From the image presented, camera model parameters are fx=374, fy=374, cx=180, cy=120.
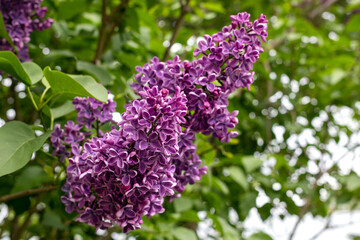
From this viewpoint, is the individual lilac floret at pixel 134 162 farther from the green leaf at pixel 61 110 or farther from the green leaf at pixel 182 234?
the green leaf at pixel 182 234

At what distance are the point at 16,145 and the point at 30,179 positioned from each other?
0.48m

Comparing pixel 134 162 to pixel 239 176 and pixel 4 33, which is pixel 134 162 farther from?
pixel 239 176

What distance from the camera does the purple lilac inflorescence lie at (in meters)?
0.78

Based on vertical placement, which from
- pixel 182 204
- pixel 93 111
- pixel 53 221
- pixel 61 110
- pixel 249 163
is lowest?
pixel 53 221

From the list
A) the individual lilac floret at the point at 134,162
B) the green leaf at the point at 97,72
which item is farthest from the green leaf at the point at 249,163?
the individual lilac floret at the point at 134,162

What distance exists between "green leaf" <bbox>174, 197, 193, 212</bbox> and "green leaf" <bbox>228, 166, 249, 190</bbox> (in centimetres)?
32

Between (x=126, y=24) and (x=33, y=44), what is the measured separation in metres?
0.43

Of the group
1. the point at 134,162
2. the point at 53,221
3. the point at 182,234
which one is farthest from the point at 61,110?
the point at 53,221

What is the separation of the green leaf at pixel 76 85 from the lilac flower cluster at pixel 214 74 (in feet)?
0.42

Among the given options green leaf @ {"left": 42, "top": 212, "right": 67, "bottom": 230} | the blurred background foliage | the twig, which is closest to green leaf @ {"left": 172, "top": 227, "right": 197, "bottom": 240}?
the blurred background foliage

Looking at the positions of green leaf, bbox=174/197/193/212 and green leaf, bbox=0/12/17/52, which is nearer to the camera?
green leaf, bbox=0/12/17/52

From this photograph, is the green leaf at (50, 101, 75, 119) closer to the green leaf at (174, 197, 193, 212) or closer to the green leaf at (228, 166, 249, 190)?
the green leaf at (174, 197, 193, 212)

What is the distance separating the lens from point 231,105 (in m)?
1.37

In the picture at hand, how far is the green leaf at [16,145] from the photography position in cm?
85
